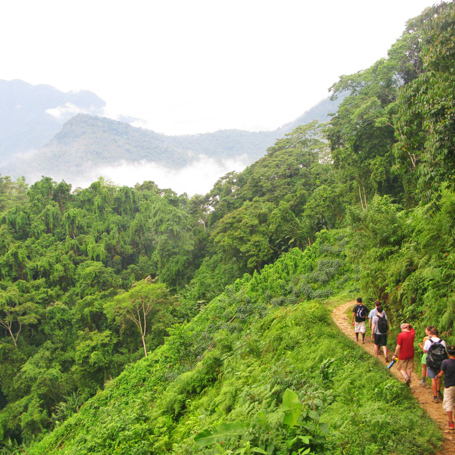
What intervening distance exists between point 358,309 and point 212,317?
28.2 feet

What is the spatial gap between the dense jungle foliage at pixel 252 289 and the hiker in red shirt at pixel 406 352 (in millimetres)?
413

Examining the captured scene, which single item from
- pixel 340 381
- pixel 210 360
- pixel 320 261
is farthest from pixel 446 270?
pixel 320 261

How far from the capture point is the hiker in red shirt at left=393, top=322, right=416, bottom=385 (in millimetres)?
5043

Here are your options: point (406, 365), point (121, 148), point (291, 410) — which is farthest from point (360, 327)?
point (121, 148)

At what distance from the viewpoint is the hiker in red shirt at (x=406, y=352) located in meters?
5.04

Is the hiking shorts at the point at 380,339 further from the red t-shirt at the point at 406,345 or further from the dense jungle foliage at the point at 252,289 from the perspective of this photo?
the red t-shirt at the point at 406,345

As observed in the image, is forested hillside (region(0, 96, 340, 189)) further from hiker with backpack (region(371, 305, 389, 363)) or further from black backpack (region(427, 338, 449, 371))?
black backpack (region(427, 338, 449, 371))

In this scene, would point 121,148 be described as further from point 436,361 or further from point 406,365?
point 436,361

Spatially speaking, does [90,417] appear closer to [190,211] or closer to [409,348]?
[409,348]

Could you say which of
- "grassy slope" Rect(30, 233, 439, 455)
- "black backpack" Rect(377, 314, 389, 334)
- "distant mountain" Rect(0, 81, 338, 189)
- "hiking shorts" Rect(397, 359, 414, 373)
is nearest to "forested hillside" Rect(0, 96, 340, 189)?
"distant mountain" Rect(0, 81, 338, 189)

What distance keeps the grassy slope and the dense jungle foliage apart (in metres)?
0.03

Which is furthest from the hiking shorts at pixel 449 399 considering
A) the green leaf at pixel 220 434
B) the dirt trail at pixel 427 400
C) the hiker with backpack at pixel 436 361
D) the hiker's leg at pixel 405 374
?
the green leaf at pixel 220 434

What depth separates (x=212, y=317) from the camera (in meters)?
14.5

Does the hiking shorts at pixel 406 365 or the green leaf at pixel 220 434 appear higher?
the green leaf at pixel 220 434
